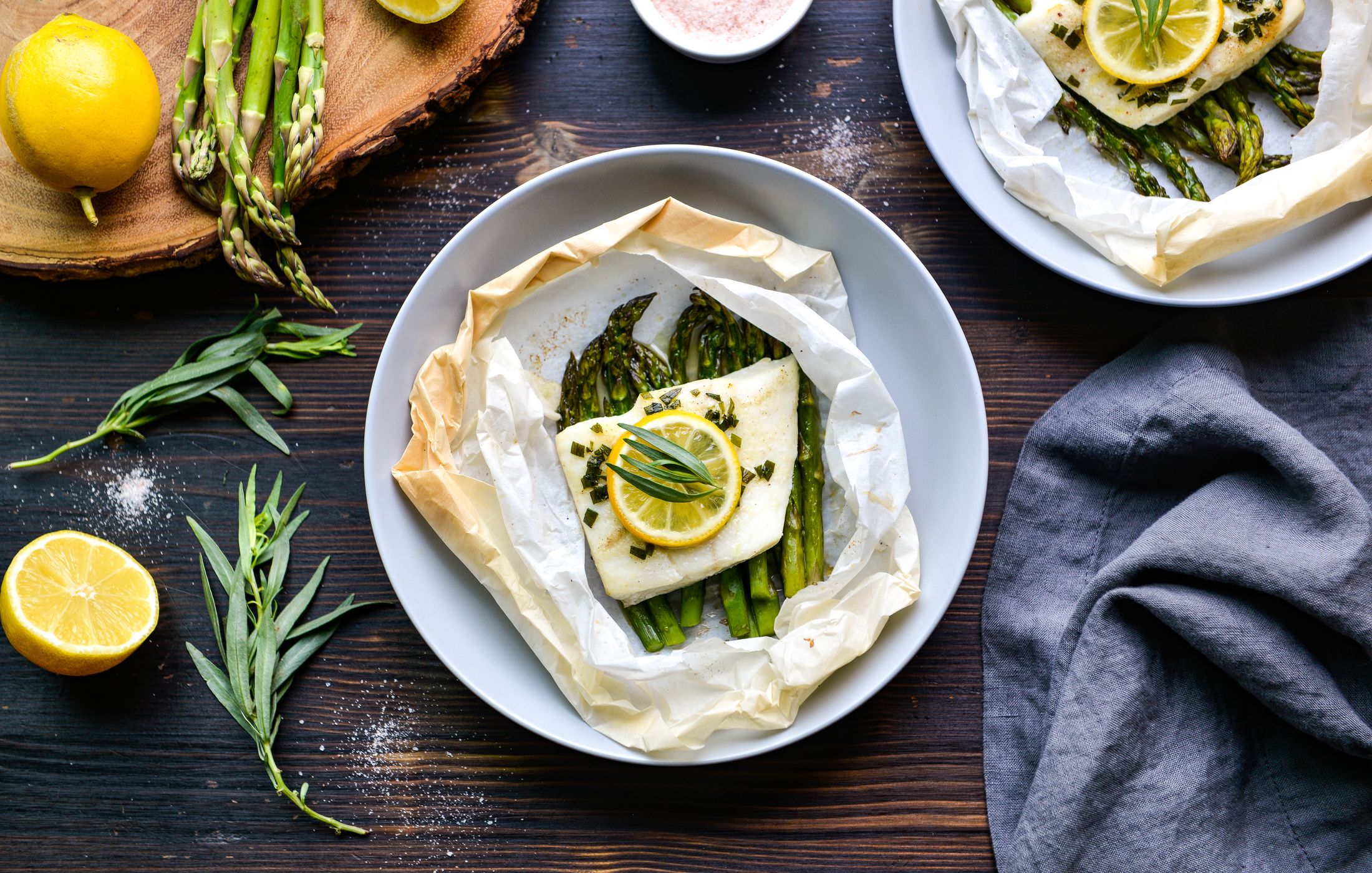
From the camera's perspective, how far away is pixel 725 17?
7.06ft

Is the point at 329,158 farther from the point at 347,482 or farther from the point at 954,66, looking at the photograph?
the point at 954,66

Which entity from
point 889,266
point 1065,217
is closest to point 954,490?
point 889,266

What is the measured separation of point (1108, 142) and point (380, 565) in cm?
222

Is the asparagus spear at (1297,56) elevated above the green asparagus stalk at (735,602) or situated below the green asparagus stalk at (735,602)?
above

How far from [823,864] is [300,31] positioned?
2.50 meters

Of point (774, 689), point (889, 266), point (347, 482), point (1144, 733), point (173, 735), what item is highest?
point (889, 266)

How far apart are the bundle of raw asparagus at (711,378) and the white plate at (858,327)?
0.24 metres

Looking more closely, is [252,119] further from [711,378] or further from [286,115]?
[711,378]

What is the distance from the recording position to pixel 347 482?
2.25 meters

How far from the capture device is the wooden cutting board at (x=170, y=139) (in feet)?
6.88

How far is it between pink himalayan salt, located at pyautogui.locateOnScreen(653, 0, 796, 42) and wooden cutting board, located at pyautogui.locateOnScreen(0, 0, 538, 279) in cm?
37

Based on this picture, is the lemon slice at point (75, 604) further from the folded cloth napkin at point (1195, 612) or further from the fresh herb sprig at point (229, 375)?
the folded cloth napkin at point (1195, 612)

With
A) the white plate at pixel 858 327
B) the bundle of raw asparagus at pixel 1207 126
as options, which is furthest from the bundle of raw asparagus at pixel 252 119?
the bundle of raw asparagus at pixel 1207 126

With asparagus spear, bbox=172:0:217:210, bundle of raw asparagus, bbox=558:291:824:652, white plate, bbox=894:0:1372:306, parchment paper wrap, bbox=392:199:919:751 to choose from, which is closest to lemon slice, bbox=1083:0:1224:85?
white plate, bbox=894:0:1372:306
